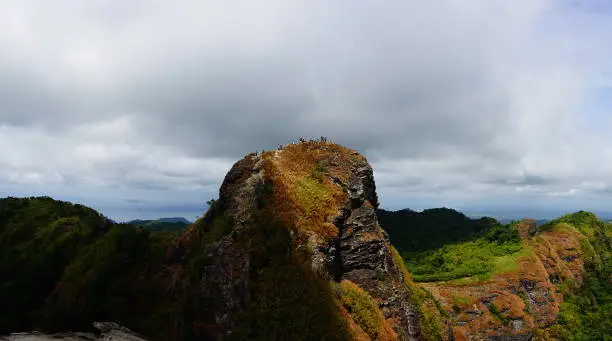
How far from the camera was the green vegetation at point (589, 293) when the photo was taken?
4099 inches

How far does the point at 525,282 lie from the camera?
104688 millimetres

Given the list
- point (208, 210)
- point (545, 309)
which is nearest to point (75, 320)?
point (208, 210)

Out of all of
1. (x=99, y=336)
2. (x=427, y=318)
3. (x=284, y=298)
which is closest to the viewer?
(x=284, y=298)

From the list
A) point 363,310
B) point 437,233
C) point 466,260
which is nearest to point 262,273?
point 363,310

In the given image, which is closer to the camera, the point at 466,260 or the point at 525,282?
the point at 525,282

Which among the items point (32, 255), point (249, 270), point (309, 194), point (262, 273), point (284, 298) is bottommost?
point (284, 298)

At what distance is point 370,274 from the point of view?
3872 centimetres

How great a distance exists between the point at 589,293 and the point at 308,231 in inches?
4860

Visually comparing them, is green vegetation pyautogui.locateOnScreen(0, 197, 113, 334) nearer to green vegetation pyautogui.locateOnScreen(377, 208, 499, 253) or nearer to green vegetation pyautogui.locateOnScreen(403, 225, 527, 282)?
green vegetation pyautogui.locateOnScreen(403, 225, 527, 282)

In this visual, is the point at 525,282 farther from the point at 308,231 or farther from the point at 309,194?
the point at 308,231

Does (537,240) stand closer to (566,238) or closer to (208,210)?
(566,238)

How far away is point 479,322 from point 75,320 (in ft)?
255

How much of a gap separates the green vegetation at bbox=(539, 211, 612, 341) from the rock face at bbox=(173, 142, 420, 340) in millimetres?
79123

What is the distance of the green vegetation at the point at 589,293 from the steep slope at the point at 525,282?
0.25 meters
